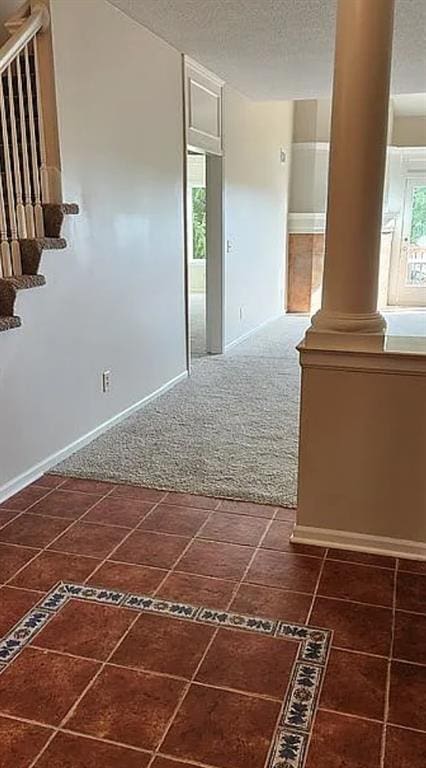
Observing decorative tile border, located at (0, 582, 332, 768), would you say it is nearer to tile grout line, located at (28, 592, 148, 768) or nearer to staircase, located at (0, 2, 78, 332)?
tile grout line, located at (28, 592, 148, 768)

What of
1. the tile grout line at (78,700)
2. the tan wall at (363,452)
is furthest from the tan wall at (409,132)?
the tile grout line at (78,700)

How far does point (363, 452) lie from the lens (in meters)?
2.47

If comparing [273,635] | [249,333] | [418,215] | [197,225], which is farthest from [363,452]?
[197,225]

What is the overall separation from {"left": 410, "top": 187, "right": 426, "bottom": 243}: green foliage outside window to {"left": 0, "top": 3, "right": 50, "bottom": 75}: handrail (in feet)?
24.8

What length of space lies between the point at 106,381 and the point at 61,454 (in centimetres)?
65

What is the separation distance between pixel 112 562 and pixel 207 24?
10.8ft

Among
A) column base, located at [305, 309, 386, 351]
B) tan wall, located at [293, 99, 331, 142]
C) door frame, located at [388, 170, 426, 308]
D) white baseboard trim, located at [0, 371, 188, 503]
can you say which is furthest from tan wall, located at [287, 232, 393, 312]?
column base, located at [305, 309, 386, 351]

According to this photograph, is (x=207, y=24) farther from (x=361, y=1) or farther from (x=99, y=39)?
(x=361, y=1)

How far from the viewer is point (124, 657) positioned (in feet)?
6.31

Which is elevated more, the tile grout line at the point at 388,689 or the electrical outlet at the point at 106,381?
the electrical outlet at the point at 106,381

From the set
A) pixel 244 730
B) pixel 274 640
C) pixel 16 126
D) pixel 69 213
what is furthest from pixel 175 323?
Result: pixel 244 730

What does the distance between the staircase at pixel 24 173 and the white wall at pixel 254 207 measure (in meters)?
2.94

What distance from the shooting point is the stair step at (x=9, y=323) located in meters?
2.82

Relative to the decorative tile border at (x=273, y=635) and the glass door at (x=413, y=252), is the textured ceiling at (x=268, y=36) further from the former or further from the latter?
the glass door at (x=413, y=252)
